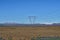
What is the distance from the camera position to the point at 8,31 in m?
3.35

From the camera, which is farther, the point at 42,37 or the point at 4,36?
the point at 42,37

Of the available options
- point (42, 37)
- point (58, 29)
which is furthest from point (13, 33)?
point (58, 29)

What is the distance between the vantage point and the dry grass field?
324 centimetres

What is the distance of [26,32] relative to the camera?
336 cm

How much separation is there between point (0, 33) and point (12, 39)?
0.83 ft

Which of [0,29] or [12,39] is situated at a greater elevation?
[0,29]

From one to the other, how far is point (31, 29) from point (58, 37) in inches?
22.7

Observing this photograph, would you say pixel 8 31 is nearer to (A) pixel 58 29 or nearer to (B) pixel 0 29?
(B) pixel 0 29

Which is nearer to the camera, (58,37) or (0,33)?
(0,33)

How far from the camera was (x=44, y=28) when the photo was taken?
3.41m

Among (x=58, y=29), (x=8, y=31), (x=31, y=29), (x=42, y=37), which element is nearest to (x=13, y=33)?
(x=8, y=31)

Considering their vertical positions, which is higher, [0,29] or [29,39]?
[0,29]

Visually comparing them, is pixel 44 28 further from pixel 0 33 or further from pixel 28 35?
pixel 0 33

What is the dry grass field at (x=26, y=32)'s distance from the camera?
10.6 feet
